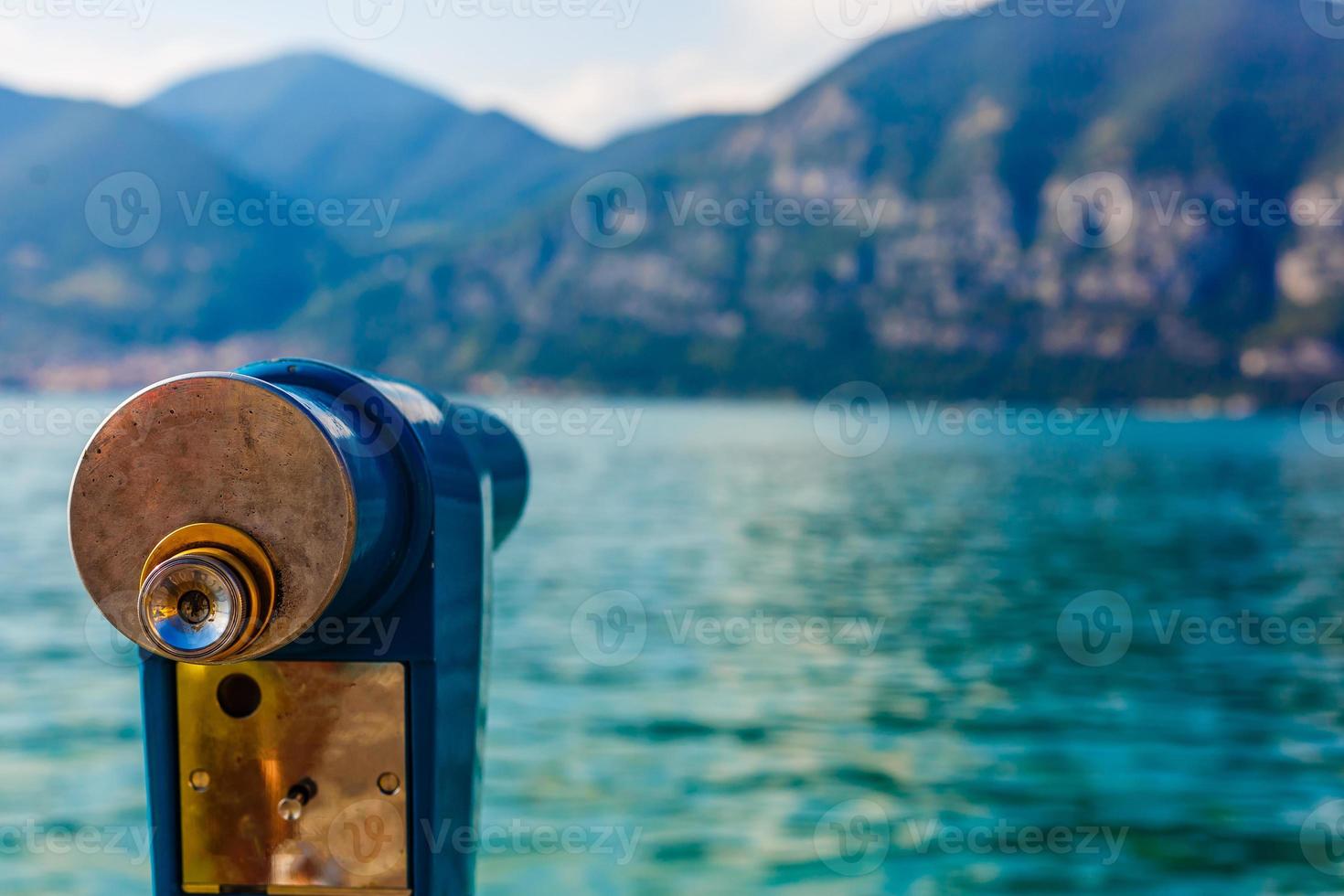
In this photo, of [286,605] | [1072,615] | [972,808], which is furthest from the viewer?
[1072,615]

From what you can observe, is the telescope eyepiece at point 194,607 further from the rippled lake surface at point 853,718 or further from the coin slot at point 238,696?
the rippled lake surface at point 853,718

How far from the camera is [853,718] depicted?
1298 cm

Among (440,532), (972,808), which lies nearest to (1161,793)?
(972,808)

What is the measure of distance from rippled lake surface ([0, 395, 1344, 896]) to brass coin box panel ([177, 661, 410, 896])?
668cm

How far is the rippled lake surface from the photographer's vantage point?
8953 mm

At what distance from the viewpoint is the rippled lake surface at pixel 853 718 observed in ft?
29.4

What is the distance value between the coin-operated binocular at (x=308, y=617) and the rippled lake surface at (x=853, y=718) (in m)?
6.68

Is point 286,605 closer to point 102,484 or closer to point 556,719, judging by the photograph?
point 102,484

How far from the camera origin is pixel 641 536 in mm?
32438

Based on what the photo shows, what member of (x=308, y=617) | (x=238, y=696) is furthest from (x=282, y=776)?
(x=308, y=617)

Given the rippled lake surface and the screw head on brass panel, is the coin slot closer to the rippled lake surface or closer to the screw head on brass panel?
the screw head on brass panel

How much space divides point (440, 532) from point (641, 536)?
30502mm

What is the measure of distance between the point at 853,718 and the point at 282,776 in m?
11.4

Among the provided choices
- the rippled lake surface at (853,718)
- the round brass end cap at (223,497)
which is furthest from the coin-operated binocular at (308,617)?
the rippled lake surface at (853,718)
